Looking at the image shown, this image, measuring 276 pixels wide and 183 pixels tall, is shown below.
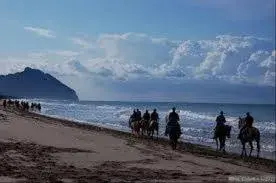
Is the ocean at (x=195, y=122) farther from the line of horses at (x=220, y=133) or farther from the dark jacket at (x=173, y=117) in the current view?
the dark jacket at (x=173, y=117)

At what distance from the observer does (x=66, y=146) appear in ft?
65.1

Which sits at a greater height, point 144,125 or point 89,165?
point 144,125

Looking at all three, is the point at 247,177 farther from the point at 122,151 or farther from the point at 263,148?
the point at 263,148

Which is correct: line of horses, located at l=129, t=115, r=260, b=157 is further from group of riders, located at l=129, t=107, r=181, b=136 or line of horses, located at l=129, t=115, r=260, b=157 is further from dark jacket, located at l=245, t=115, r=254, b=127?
dark jacket, located at l=245, t=115, r=254, b=127

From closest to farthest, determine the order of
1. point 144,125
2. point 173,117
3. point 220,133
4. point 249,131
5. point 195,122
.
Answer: point 173,117, point 249,131, point 220,133, point 144,125, point 195,122

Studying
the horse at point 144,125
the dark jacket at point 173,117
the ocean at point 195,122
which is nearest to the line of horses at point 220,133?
the horse at point 144,125

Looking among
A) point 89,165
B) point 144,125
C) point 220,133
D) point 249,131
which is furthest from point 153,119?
point 89,165

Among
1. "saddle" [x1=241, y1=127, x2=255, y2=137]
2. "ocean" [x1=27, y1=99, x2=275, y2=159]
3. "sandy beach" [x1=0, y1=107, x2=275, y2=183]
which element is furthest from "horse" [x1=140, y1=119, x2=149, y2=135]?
"sandy beach" [x1=0, y1=107, x2=275, y2=183]

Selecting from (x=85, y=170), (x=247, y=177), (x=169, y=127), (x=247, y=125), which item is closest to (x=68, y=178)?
(x=85, y=170)

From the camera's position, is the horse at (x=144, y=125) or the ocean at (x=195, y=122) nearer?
the horse at (x=144, y=125)

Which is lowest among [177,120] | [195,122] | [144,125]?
[195,122]

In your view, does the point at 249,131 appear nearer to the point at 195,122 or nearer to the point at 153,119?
the point at 153,119

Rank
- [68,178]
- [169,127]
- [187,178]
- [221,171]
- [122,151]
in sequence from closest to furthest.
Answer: [68,178] → [187,178] → [221,171] → [122,151] → [169,127]

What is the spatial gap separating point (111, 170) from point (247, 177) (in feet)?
13.0
